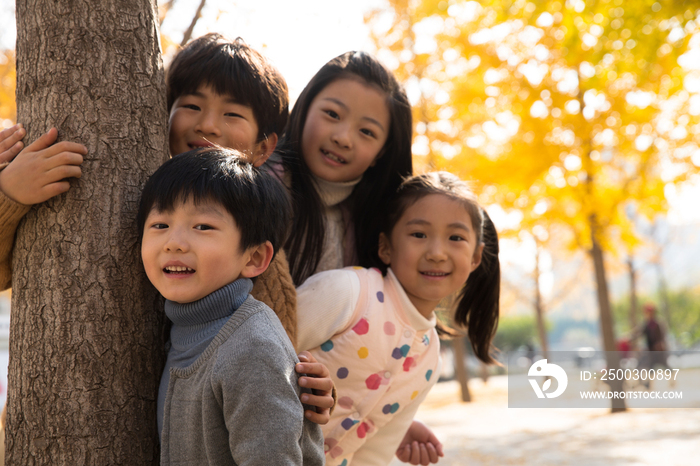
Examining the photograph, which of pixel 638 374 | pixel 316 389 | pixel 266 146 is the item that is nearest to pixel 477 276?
pixel 266 146

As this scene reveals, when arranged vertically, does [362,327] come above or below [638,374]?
above

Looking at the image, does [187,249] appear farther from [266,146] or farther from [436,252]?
[436,252]

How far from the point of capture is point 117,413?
58.3 inches

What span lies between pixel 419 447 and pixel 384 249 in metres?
1.02

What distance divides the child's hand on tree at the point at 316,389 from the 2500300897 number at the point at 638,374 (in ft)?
25.4

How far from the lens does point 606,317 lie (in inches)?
326

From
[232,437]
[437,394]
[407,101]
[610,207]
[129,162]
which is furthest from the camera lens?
[437,394]

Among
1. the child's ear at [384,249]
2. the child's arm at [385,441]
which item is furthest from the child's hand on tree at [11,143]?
the child's arm at [385,441]

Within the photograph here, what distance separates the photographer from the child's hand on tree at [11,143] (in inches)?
61.0

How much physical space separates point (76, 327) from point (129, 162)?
0.47 m

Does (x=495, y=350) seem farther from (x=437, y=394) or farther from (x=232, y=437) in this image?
(x=437, y=394)

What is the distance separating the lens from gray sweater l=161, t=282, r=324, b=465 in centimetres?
126

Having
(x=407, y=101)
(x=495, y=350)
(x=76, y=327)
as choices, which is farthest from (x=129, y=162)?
(x=495, y=350)

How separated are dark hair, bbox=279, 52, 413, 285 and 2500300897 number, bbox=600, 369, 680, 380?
22.6 feet
